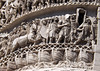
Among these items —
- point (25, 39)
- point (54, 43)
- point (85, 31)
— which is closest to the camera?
point (54, 43)

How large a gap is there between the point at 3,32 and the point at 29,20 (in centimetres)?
114

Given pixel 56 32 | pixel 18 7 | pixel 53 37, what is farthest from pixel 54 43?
pixel 18 7

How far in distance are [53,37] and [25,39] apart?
36.6 inches

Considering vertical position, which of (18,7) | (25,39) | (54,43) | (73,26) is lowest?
(54,43)

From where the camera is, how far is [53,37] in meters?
10.9

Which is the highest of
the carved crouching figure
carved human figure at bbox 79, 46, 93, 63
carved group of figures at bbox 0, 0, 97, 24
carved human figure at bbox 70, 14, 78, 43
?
carved group of figures at bbox 0, 0, 97, 24

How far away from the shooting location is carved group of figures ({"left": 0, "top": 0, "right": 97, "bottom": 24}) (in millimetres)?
11844

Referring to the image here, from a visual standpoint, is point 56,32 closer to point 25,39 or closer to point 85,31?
point 85,31

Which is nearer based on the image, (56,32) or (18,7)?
(56,32)

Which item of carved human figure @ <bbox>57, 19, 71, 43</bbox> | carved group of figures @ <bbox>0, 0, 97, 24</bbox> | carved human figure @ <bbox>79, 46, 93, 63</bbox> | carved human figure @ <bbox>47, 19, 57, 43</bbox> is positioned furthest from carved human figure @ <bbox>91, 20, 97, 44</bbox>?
carved group of figures @ <bbox>0, 0, 97, 24</bbox>

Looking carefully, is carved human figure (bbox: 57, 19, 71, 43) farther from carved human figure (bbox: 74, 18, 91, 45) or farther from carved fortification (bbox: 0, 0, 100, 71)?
carved human figure (bbox: 74, 18, 91, 45)

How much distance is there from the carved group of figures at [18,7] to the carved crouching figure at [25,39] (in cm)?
81

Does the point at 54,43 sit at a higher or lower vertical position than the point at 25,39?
lower

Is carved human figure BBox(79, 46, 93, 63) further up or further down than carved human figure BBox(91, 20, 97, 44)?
further down
